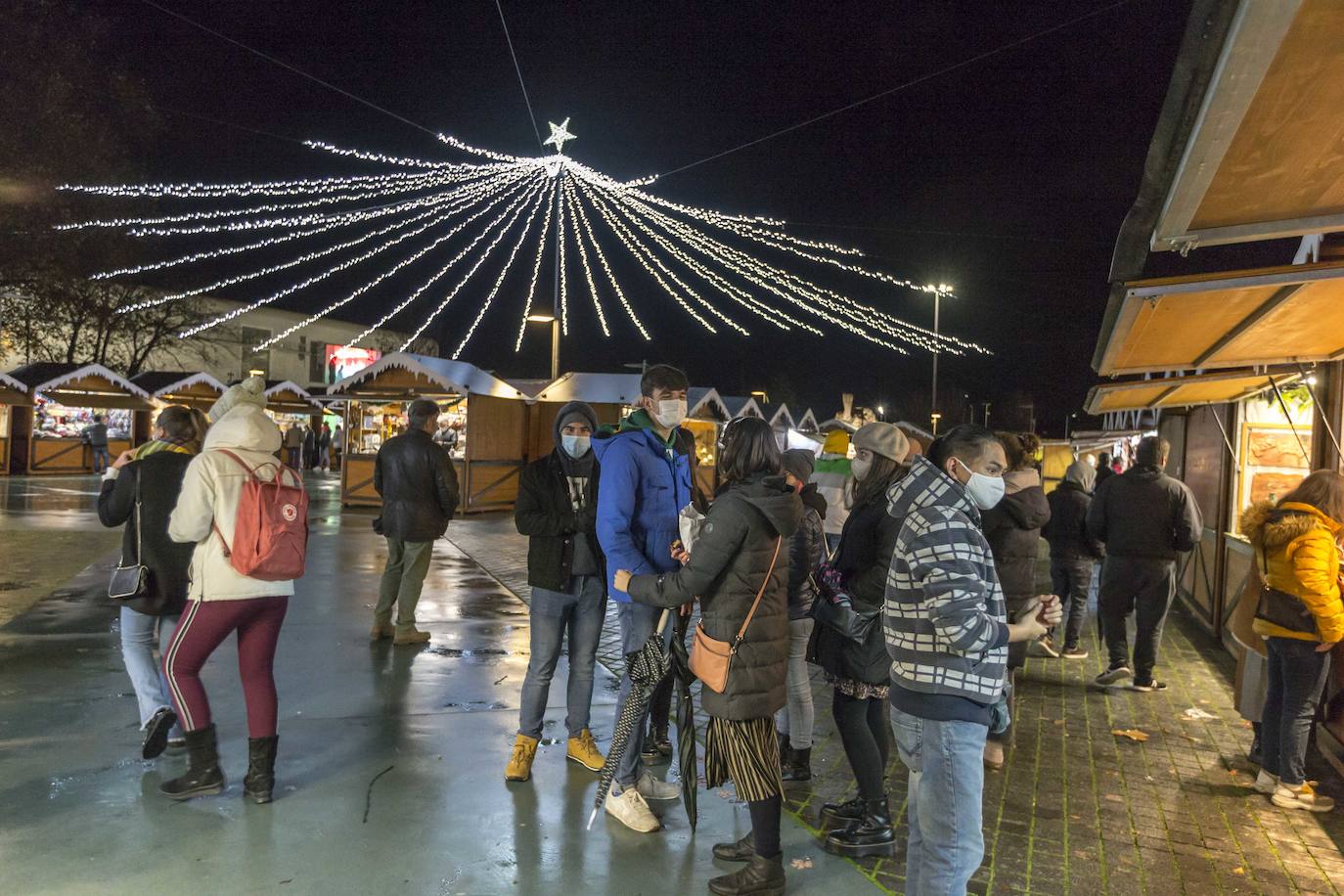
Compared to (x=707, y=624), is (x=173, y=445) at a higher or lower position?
higher

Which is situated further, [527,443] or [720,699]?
[527,443]

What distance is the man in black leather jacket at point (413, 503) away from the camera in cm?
690

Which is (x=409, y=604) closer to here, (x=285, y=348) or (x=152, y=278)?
(x=152, y=278)

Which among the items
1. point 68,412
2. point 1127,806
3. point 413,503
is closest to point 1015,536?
point 1127,806

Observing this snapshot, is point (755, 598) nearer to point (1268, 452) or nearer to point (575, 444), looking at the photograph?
point (575, 444)

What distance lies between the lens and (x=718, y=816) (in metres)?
4.08

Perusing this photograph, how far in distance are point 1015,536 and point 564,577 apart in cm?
264

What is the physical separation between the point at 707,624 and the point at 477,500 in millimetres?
15965

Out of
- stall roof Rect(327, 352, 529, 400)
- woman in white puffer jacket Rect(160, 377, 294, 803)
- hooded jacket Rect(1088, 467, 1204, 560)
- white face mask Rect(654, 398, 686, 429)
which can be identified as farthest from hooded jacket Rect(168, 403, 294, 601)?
stall roof Rect(327, 352, 529, 400)

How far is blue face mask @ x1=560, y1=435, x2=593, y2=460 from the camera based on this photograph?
4488 mm

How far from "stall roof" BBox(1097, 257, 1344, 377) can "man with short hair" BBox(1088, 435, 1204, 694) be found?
837 millimetres

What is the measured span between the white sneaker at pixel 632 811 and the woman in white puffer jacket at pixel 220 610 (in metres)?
1.55

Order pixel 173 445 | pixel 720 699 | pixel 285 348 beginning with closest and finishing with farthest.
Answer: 1. pixel 720 699
2. pixel 173 445
3. pixel 285 348

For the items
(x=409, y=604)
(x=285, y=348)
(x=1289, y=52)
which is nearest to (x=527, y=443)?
(x=409, y=604)
